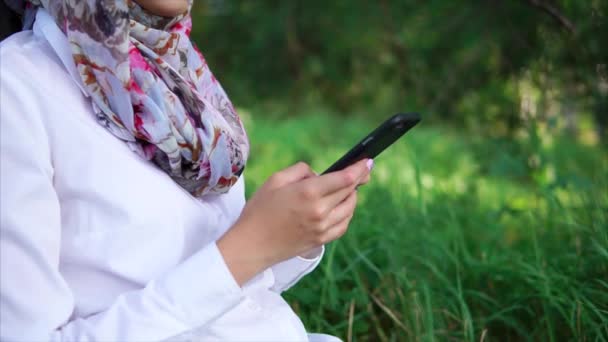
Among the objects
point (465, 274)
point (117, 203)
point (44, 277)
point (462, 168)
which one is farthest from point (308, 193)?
point (462, 168)

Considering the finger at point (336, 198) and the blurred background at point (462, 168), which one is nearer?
the finger at point (336, 198)

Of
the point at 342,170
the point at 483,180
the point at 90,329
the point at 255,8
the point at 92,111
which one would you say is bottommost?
the point at 483,180

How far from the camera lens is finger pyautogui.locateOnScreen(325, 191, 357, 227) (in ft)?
3.76

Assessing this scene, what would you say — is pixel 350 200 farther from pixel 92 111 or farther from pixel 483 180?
pixel 483 180

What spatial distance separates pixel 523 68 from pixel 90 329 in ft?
9.90

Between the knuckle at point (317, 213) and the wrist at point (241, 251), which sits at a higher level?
the knuckle at point (317, 213)

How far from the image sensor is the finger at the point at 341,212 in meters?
1.14

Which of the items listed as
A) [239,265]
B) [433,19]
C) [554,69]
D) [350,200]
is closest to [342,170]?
[350,200]

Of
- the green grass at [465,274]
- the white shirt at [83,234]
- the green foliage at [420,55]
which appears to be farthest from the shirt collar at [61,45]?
the green foliage at [420,55]

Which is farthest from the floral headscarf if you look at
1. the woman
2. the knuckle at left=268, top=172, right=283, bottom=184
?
the knuckle at left=268, top=172, right=283, bottom=184

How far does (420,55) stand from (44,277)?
456 cm

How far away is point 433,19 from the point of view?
4.23 meters

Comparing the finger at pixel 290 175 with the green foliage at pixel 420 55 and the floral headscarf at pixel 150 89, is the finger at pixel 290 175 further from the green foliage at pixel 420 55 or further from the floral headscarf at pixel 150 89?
the green foliage at pixel 420 55

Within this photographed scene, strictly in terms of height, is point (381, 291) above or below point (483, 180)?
above
